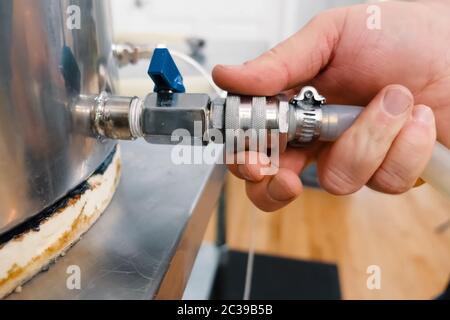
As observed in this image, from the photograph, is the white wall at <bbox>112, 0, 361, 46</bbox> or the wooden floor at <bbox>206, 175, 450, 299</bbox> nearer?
the wooden floor at <bbox>206, 175, 450, 299</bbox>

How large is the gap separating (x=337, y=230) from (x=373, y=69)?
88 centimetres

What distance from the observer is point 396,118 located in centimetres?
28

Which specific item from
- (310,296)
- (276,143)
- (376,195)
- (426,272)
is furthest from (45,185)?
(376,195)

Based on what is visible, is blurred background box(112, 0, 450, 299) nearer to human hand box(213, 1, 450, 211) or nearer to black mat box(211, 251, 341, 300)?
black mat box(211, 251, 341, 300)

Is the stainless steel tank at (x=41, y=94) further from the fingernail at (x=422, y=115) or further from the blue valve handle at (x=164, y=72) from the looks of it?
the fingernail at (x=422, y=115)

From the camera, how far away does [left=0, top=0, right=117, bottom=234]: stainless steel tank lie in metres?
0.20

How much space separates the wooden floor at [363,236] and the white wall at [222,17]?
2.29 feet

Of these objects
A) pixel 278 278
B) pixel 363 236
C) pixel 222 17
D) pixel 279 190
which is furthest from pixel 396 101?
pixel 222 17

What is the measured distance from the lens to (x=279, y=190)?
0.35 m

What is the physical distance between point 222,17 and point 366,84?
4.29 ft

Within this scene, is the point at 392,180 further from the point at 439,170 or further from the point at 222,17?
the point at 222,17

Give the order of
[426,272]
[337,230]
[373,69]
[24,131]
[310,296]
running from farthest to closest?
[337,230] → [426,272] → [310,296] → [373,69] → [24,131]

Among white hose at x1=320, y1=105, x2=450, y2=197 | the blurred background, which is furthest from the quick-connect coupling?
the blurred background

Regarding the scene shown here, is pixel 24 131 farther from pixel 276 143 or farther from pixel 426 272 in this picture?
pixel 426 272
